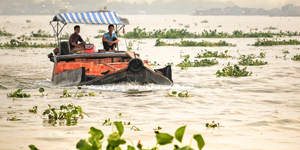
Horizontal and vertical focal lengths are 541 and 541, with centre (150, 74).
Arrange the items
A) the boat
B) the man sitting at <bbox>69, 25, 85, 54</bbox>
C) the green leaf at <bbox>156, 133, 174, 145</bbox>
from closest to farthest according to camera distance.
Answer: the green leaf at <bbox>156, 133, 174, 145</bbox> < the boat < the man sitting at <bbox>69, 25, 85, 54</bbox>

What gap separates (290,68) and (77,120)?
11.7 m

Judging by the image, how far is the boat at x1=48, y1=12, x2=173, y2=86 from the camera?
1253 centimetres

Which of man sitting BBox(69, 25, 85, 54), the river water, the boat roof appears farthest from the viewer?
man sitting BBox(69, 25, 85, 54)

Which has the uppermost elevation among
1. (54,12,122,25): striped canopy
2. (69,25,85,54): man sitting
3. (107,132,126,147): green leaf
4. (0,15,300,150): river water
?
(54,12,122,25): striped canopy

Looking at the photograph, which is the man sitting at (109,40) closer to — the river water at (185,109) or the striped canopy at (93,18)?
the striped canopy at (93,18)

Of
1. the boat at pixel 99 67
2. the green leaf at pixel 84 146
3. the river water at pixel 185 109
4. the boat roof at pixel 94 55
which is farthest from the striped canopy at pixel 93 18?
the green leaf at pixel 84 146

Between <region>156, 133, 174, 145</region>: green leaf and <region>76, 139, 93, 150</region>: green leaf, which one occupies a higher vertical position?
<region>156, 133, 174, 145</region>: green leaf

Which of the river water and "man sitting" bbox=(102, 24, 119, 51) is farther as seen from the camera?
"man sitting" bbox=(102, 24, 119, 51)

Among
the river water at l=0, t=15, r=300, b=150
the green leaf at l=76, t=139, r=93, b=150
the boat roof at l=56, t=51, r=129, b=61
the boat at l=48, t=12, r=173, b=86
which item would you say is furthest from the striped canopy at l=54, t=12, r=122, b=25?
the green leaf at l=76, t=139, r=93, b=150

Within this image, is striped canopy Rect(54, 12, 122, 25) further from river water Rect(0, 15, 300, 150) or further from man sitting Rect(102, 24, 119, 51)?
river water Rect(0, 15, 300, 150)

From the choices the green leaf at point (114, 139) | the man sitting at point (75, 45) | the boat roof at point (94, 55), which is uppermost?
the man sitting at point (75, 45)

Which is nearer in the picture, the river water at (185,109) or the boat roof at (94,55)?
the river water at (185,109)

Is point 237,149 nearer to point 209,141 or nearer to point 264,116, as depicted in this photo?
point 209,141

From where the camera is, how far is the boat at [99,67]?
1253 centimetres
